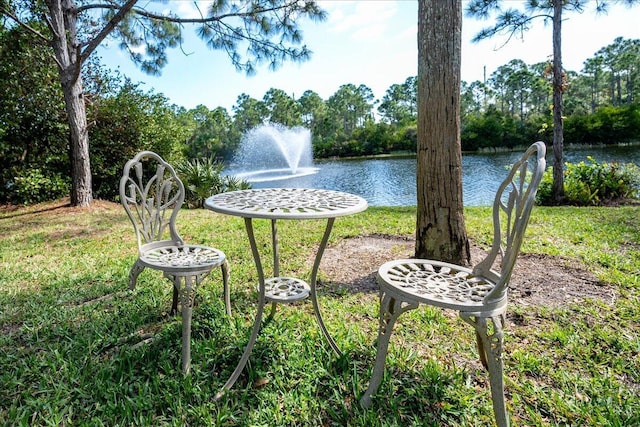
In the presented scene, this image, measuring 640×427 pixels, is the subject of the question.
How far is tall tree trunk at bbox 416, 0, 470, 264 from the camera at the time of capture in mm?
2301

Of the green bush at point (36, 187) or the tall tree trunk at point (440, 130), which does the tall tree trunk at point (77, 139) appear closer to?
the green bush at point (36, 187)

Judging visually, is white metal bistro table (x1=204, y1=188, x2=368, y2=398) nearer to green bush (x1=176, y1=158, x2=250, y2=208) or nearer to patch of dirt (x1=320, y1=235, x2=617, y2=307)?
patch of dirt (x1=320, y1=235, x2=617, y2=307)

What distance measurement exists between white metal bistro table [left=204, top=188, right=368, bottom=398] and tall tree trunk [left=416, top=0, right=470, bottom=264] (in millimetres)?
880

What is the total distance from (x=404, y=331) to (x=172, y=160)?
23.5 ft

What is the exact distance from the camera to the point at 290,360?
1.56 m

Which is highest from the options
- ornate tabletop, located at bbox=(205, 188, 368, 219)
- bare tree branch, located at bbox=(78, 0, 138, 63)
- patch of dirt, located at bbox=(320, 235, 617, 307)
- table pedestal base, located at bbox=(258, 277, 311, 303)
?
bare tree branch, located at bbox=(78, 0, 138, 63)

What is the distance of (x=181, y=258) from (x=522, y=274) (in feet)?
7.30

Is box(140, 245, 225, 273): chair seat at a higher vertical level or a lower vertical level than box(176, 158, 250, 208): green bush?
lower

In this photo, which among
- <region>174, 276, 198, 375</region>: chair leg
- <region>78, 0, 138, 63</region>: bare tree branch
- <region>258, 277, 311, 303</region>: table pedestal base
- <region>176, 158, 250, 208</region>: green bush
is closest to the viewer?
<region>174, 276, 198, 375</region>: chair leg

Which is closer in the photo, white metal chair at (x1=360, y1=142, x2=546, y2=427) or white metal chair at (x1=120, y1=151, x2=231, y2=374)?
white metal chair at (x1=360, y1=142, x2=546, y2=427)

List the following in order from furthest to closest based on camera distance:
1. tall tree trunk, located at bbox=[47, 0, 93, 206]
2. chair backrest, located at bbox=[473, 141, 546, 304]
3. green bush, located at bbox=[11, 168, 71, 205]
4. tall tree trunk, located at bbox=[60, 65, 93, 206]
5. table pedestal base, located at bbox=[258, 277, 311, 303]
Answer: green bush, located at bbox=[11, 168, 71, 205] < tall tree trunk, located at bbox=[60, 65, 93, 206] < tall tree trunk, located at bbox=[47, 0, 93, 206] < table pedestal base, located at bbox=[258, 277, 311, 303] < chair backrest, located at bbox=[473, 141, 546, 304]

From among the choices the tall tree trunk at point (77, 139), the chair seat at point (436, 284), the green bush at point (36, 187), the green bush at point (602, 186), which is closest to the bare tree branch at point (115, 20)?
the tall tree trunk at point (77, 139)

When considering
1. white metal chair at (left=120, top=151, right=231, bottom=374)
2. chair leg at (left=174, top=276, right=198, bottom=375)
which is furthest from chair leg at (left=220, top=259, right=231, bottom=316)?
chair leg at (left=174, top=276, right=198, bottom=375)

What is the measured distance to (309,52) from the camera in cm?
552
